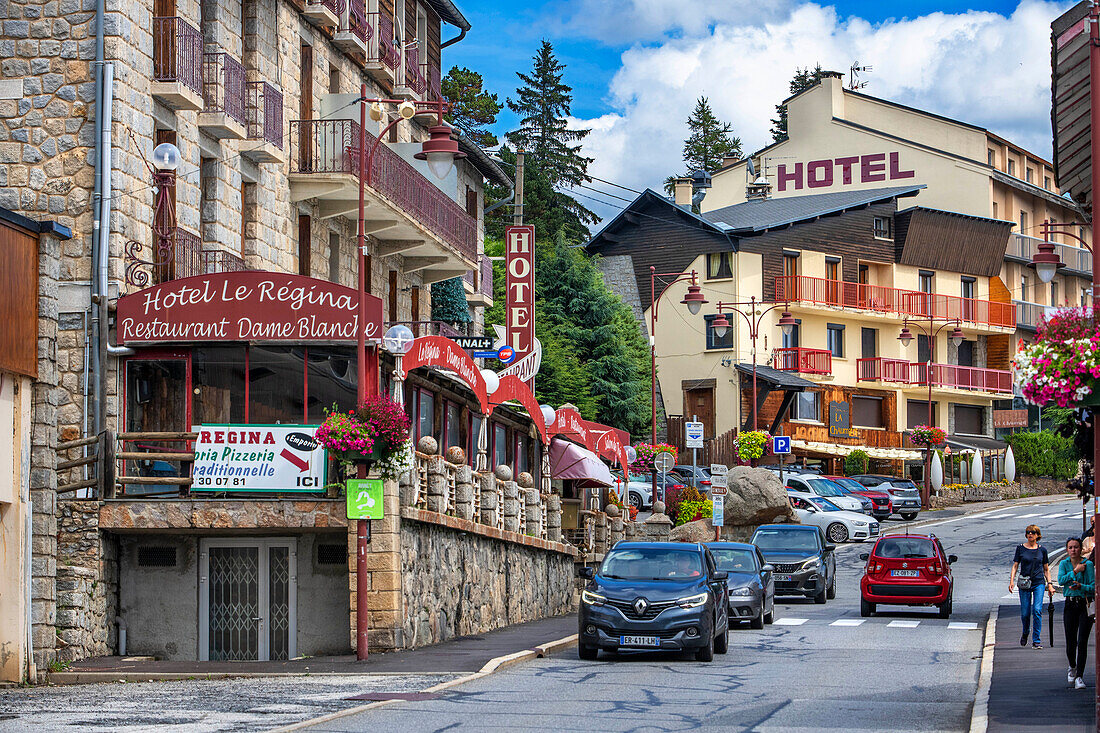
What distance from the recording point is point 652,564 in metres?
22.0

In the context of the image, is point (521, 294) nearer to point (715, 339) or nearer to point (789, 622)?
point (789, 622)

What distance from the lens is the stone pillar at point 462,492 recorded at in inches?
1051

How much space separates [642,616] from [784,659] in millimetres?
2442

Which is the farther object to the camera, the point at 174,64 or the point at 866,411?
the point at 866,411

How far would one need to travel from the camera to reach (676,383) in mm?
67750

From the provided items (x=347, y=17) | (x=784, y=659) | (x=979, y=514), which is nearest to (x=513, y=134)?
(x=979, y=514)

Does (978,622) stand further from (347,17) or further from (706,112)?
(706,112)

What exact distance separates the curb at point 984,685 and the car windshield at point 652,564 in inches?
167

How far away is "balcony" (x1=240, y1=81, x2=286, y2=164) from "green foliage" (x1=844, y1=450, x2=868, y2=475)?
42.8m

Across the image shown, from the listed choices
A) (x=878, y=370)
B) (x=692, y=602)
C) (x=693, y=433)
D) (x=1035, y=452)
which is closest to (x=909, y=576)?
(x=693, y=433)

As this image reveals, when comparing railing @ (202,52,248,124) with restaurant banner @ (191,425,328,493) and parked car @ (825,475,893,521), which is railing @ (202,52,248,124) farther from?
parked car @ (825,475,893,521)

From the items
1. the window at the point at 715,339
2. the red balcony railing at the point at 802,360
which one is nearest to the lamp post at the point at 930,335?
the red balcony railing at the point at 802,360

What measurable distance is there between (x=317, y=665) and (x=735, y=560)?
1018 centimetres

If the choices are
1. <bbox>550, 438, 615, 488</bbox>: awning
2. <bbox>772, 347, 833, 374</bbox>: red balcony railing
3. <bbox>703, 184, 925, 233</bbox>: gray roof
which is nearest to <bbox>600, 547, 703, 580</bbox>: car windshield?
<bbox>550, 438, 615, 488</bbox>: awning
